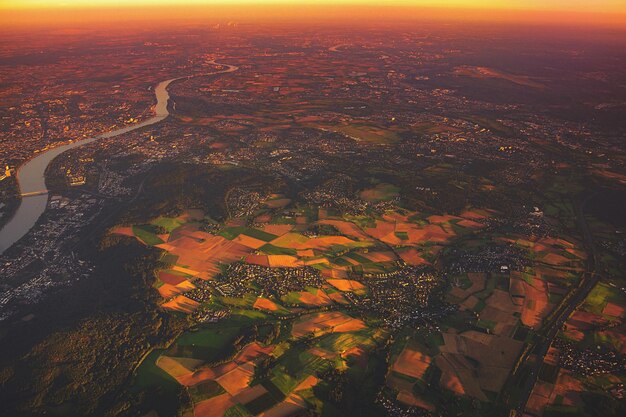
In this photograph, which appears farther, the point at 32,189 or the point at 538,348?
the point at 32,189

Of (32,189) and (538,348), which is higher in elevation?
(32,189)

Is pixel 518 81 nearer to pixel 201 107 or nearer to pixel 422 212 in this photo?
pixel 201 107

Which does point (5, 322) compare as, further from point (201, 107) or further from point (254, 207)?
point (201, 107)

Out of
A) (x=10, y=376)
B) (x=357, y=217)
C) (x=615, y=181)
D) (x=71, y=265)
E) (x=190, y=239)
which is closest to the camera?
(x=10, y=376)

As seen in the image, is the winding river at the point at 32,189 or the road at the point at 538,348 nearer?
the road at the point at 538,348

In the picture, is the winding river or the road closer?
the road

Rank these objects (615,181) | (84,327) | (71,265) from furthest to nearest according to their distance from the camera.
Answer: (615,181) → (71,265) → (84,327)

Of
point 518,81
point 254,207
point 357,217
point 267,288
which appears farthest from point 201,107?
point 518,81

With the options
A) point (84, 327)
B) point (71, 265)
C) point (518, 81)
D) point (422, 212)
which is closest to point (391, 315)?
point (422, 212)

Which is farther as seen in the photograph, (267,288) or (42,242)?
Answer: (42,242)
